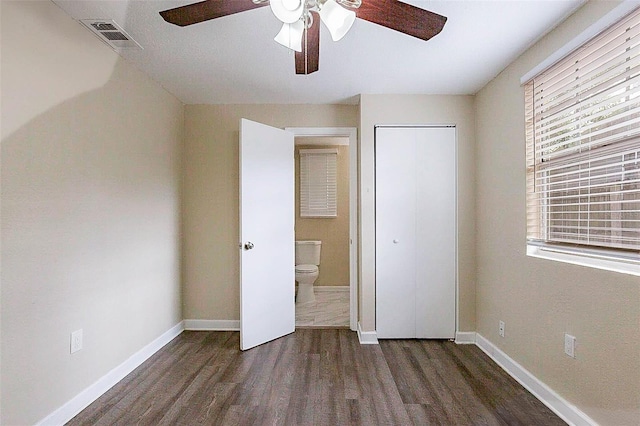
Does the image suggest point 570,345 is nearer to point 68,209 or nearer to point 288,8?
point 288,8

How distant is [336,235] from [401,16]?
13.5ft

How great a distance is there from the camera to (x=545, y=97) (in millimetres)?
2359

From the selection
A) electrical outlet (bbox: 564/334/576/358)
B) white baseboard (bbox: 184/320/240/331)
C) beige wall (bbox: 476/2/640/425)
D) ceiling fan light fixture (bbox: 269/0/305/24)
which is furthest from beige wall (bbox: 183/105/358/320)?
electrical outlet (bbox: 564/334/576/358)

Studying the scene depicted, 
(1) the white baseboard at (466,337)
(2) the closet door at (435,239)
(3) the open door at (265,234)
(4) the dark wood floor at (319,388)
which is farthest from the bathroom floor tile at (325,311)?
(1) the white baseboard at (466,337)

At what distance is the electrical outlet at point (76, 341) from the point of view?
84.8 inches

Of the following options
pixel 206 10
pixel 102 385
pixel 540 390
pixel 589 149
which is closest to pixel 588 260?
pixel 589 149

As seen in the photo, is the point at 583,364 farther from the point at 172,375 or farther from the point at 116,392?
the point at 116,392

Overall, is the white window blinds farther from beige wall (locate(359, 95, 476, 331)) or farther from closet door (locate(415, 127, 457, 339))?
closet door (locate(415, 127, 457, 339))

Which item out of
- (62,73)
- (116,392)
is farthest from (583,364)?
(62,73)

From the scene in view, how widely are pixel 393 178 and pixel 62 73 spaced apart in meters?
2.53

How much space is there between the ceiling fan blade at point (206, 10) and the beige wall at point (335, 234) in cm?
389

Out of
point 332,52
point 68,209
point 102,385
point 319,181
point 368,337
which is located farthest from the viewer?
point 319,181

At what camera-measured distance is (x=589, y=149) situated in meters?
2.00

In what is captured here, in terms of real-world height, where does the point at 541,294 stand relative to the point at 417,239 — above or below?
below
